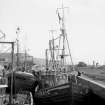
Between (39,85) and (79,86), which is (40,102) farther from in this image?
(39,85)

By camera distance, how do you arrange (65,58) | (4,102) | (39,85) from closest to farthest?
(4,102)
(65,58)
(39,85)

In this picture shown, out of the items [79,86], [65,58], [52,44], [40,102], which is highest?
[52,44]

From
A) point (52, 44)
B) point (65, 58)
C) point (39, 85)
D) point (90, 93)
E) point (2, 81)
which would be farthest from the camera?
point (52, 44)

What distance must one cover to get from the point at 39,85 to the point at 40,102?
8.19 meters

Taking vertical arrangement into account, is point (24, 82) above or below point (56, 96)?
above

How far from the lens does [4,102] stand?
1711cm

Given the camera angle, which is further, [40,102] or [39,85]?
[39,85]

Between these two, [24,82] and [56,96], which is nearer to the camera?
[56,96]

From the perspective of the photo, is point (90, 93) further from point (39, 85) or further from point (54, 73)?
point (39, 85)

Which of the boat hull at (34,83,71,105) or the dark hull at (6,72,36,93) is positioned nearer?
the boat hull at (34,83,71,105)

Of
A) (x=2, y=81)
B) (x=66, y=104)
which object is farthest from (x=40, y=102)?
(x=2, y=81)

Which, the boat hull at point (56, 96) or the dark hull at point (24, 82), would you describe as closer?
the boat hull at point (56, 96)

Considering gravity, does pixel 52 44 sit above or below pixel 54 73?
above

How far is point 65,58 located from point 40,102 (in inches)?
288
